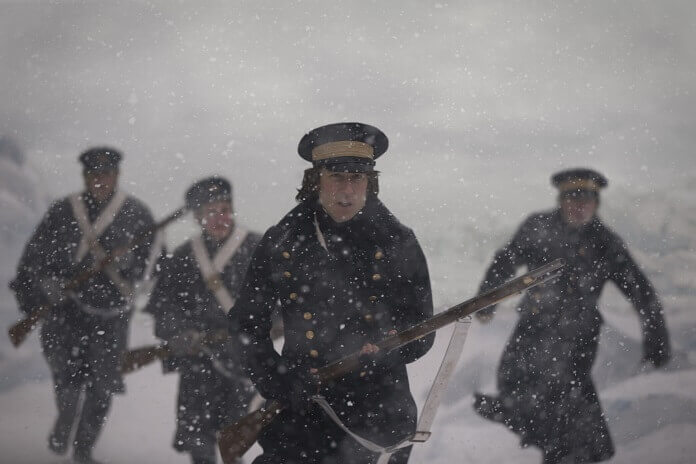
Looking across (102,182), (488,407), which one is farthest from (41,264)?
(488,407)

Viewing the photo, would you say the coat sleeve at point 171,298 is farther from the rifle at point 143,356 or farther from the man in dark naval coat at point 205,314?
the rifle at point 143,356

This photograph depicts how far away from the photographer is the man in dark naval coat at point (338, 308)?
359 cm

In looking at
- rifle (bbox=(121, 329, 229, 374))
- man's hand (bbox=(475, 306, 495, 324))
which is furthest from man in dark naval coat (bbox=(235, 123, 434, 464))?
rifle (bbox=(121, 329, 229, 374))

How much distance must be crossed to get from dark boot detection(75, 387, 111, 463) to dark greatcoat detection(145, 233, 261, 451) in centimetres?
80

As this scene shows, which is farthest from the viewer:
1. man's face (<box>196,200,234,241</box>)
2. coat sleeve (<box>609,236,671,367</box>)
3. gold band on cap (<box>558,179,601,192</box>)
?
man's face (<box>196,200,234,241</box>)

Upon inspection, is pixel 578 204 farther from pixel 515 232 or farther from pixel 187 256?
pixel 187 256

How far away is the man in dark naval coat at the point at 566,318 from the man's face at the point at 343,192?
6.86 feet

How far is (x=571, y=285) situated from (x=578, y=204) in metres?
0.48

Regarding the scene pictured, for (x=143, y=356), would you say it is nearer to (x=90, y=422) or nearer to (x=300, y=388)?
(x=90, y=422)

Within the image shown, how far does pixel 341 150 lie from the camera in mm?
3646

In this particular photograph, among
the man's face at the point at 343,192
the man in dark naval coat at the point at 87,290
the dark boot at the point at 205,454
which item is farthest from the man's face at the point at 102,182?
the man's face at the point at 343,192

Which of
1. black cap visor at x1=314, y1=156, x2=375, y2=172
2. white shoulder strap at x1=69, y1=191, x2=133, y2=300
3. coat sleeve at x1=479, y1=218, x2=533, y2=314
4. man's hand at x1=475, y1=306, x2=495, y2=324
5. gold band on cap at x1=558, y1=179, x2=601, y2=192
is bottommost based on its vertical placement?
man's hand at x1=475, y1=306, x2=495, y2=324

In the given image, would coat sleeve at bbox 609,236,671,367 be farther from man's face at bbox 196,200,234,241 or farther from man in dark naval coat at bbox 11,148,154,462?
man in dark naval coat at bbox 11,148,154,462

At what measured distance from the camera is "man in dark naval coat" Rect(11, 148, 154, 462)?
6648 mm
